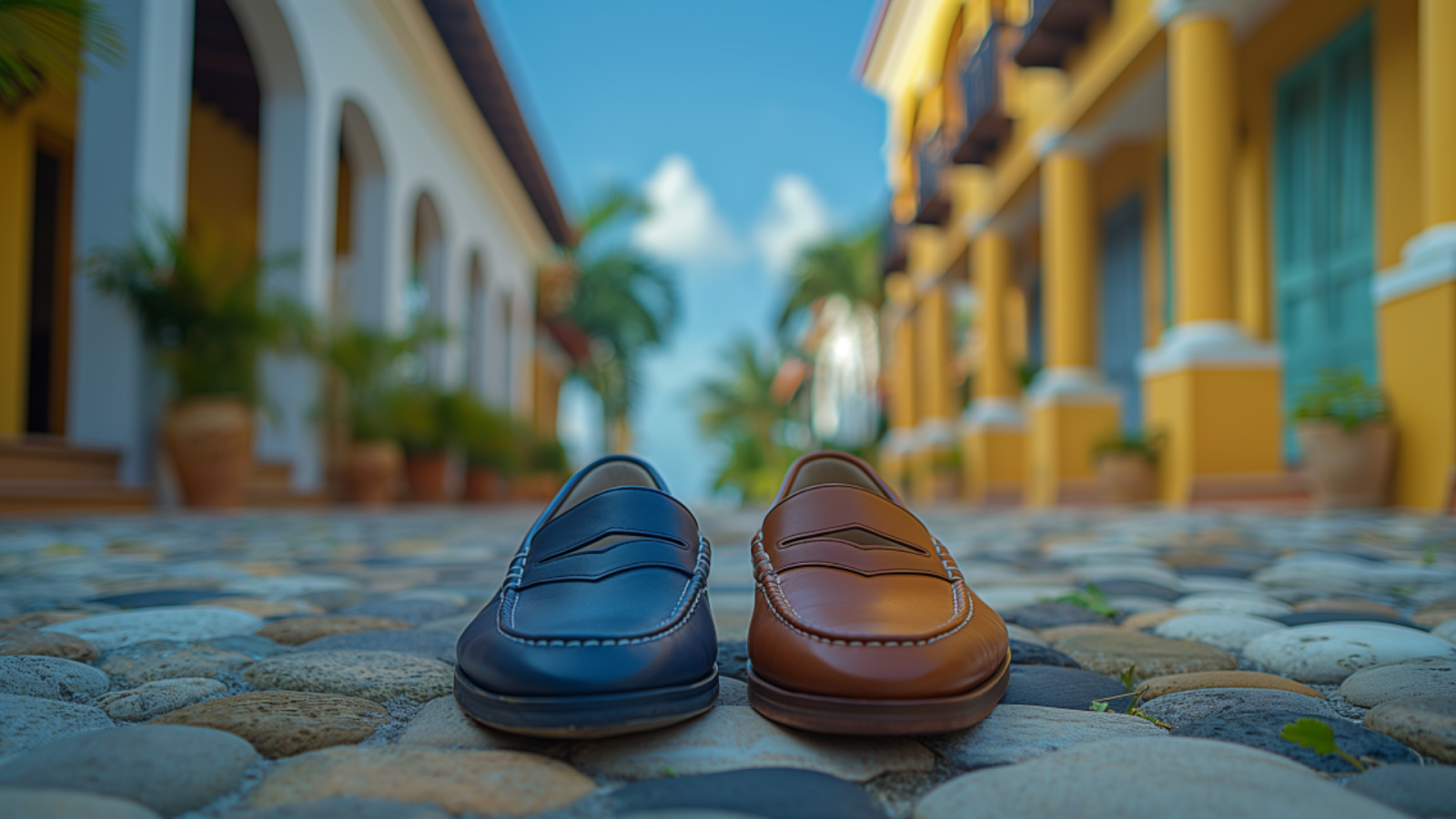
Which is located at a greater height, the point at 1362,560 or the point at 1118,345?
the point at 1118,345

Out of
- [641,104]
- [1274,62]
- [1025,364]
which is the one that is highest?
[641,104]

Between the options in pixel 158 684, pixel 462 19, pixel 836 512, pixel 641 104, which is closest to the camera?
pixel 158 684

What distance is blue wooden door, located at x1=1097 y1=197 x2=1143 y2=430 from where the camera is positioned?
1053cm

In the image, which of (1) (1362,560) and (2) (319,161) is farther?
(2) (319,161)

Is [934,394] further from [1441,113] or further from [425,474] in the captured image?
[1441,113]

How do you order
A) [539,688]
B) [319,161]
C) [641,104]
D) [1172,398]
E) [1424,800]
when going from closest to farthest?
1. [1424,800]
2. [539,688]
3. [1172,398]
4. [319,161]
5. [641,104]

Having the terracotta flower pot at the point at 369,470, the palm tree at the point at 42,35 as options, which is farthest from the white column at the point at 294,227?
the palm tree at the point at 42,35

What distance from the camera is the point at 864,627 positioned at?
3.72 ft

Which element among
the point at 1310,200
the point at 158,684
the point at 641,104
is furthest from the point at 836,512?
the point at 641,104

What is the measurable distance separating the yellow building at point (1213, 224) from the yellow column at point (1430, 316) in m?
0.01

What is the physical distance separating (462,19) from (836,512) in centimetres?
1086

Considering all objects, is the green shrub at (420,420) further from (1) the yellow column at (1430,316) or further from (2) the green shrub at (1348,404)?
(1) the yellow column at (1430,316)

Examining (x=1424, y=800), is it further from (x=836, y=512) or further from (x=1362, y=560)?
(x=1362, y=560)

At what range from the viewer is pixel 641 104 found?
424 ft
